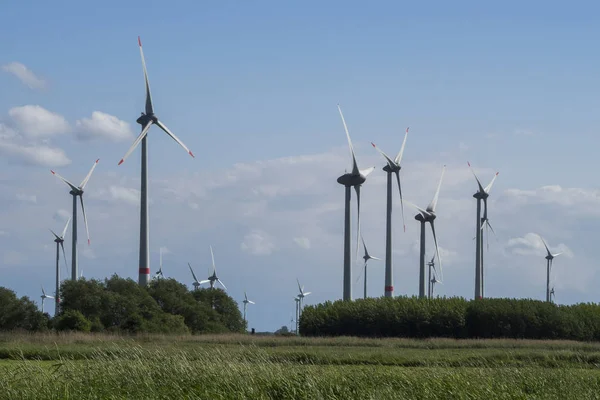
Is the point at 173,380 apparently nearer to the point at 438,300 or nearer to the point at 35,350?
the point at 35,350

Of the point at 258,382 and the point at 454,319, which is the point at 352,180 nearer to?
the point at 454,319

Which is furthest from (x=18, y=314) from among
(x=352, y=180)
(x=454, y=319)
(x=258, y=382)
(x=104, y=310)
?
(x=258, y=382)

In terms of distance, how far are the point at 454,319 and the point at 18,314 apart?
37432 millimetres

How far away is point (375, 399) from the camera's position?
30.8 meters

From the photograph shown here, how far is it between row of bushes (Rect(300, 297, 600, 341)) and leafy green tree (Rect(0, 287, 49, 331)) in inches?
904

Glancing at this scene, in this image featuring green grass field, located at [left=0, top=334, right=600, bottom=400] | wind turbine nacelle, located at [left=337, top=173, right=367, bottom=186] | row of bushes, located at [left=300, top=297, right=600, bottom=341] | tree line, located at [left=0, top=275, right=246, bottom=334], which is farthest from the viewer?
wind turbine nacelle, located at [left=337, top=173, right=367, bottom=186]

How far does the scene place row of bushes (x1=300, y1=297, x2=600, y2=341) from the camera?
83.1 metres

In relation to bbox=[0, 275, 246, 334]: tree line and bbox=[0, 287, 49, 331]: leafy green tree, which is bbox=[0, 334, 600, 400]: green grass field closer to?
bbox=[0, 275, 246, 334]: tree line

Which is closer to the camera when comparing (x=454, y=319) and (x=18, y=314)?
(x=454, y=319)

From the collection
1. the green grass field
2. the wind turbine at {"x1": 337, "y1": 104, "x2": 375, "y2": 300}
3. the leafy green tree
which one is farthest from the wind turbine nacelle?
the green grass field

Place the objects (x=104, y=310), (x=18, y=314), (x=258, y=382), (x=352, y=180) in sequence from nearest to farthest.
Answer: (x=258, y=382) < (x=104, y=310) < (x=18, y=314) < (x=352, y=180)

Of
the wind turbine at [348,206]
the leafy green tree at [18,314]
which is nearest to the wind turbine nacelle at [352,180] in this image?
the wind turbine at [348,206]

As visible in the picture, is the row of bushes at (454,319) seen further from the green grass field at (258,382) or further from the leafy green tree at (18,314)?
the green grass field at (258,382)

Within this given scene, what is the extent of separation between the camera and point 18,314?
8644 centimetres
